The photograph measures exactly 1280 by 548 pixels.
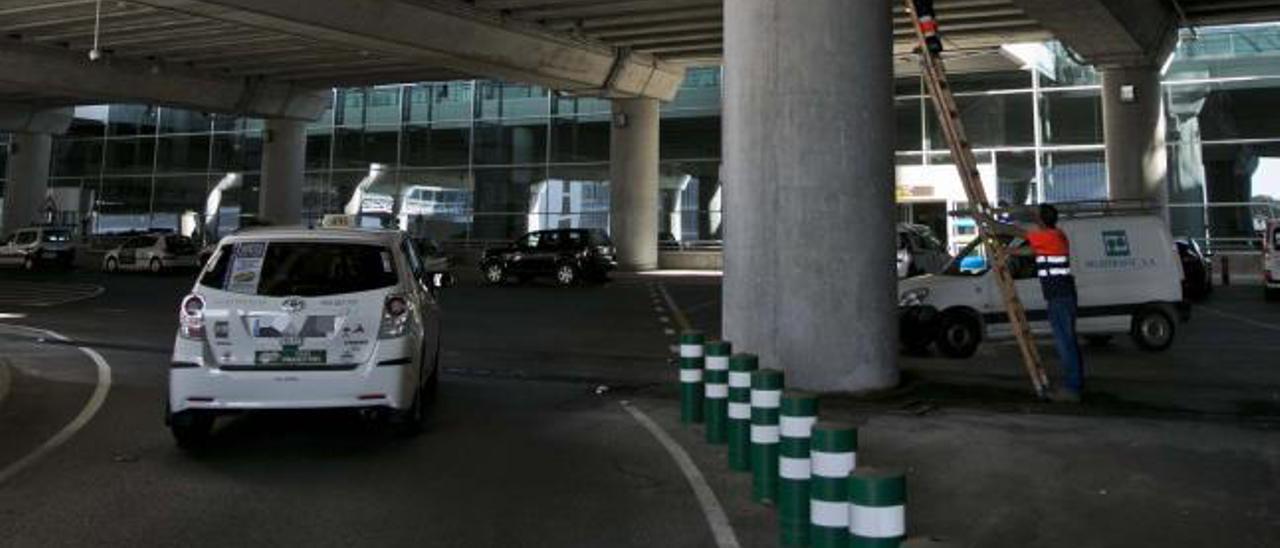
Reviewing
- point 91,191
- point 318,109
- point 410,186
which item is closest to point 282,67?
point 318,109

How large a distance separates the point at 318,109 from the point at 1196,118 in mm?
32533

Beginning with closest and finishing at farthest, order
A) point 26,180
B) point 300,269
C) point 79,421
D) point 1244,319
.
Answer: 1. point 300,269
2. point 79,421
3. point 1244,319
4. point 26,180

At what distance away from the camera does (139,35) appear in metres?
32.3

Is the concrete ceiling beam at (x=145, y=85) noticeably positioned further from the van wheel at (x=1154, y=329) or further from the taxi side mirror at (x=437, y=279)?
the van wheel at (x=1154, y=329)

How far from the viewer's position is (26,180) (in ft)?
169

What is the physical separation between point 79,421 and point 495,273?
75.7ft

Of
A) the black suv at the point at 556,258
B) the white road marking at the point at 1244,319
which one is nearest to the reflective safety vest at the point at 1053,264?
the white road marking at the point at 1244,319

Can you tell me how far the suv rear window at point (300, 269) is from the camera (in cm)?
789

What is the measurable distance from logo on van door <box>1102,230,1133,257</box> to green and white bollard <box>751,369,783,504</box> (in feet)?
32.9

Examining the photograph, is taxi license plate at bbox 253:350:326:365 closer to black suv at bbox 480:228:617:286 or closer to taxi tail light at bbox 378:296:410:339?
taxi tail light at bbox 378:296:410:339

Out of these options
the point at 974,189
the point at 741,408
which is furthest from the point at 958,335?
the point at 741,408

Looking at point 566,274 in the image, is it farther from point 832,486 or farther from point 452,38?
point 832,486

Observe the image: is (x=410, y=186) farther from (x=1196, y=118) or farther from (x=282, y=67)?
(x=1196, y=118)

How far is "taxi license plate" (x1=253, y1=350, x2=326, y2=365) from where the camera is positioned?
25.0 feet
